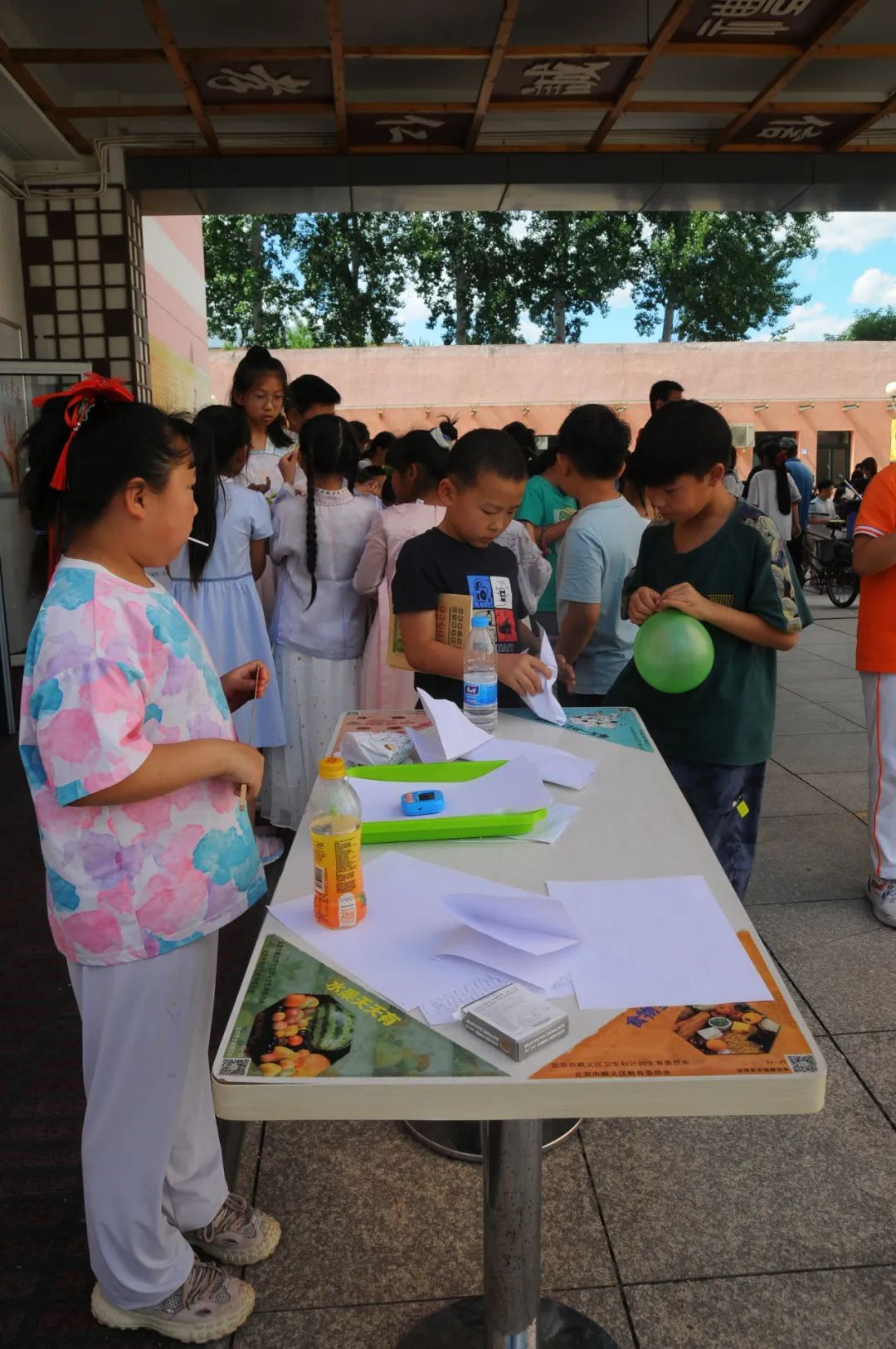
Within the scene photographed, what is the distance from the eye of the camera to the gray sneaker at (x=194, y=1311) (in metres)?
1.62

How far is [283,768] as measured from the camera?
384 cm

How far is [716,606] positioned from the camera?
214 centimetres

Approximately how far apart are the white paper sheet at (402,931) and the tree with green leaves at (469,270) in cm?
3168

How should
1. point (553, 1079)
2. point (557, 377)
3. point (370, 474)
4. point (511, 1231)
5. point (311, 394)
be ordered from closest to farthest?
point (553, 1079) < point (511, 1231) < point (311, 394) < point (370, 474) < point (557, 377)

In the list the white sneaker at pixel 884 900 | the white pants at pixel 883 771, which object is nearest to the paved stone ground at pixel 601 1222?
the white sneaker at pixel 884 900

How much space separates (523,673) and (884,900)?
1.63 m

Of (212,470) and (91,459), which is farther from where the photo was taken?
(212,470)

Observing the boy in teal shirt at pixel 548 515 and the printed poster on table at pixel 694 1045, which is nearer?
the printed poster on table at pixel 694 1045

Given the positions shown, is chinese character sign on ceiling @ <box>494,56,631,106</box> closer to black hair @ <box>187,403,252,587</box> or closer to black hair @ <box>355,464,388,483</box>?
black hair @ <box>355,464,388,483</box>

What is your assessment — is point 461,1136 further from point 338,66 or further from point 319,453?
point 338,66

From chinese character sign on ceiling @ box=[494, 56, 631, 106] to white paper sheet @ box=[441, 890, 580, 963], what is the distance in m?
5.76

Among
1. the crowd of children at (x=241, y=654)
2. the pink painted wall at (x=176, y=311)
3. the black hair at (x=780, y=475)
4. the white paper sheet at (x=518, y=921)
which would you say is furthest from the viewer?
the black hair at (x=780, y=475)

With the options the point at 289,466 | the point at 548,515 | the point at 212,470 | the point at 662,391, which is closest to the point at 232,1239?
the point at 212,470

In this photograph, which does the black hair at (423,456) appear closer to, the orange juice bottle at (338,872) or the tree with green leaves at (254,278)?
the orange juice bottle at (338,872)
